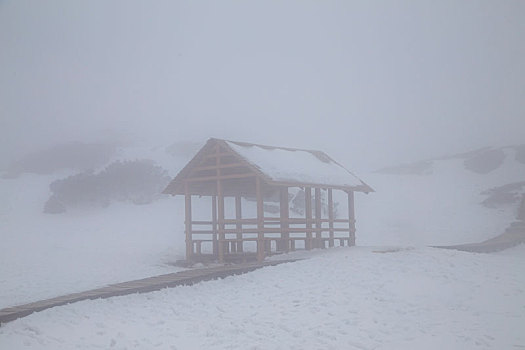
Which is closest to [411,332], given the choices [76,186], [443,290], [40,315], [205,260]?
[443,290]

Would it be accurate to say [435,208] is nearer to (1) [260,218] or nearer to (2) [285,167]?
(2) [285,167]

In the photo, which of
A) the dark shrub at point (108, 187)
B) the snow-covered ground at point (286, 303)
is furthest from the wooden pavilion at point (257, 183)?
the dark shrub at point (108, 187)

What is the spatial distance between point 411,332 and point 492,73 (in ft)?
478

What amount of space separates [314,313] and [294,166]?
9.11 meters

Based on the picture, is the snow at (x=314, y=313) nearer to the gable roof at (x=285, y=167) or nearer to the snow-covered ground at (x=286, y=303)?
the snow-covered ground at (x=286, y=303)

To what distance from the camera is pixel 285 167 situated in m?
19.1

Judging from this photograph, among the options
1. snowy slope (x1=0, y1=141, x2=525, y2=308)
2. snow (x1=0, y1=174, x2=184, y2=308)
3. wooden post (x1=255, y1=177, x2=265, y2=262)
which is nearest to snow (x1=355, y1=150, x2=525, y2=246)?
snowy slope (x1=0, y1=141, x2=525, y2=308)

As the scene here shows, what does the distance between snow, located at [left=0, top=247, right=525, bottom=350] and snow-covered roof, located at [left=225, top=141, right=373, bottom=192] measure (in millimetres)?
4194

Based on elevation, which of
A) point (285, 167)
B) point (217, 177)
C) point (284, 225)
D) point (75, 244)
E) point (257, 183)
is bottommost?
point (75, 244)

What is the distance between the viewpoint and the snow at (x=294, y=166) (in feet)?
59.5

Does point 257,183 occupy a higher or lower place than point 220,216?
higher

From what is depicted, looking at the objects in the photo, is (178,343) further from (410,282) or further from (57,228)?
(57,228)

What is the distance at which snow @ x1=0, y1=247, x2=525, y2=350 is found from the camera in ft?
32.1

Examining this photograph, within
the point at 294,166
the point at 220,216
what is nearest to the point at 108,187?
the point at 220,216
